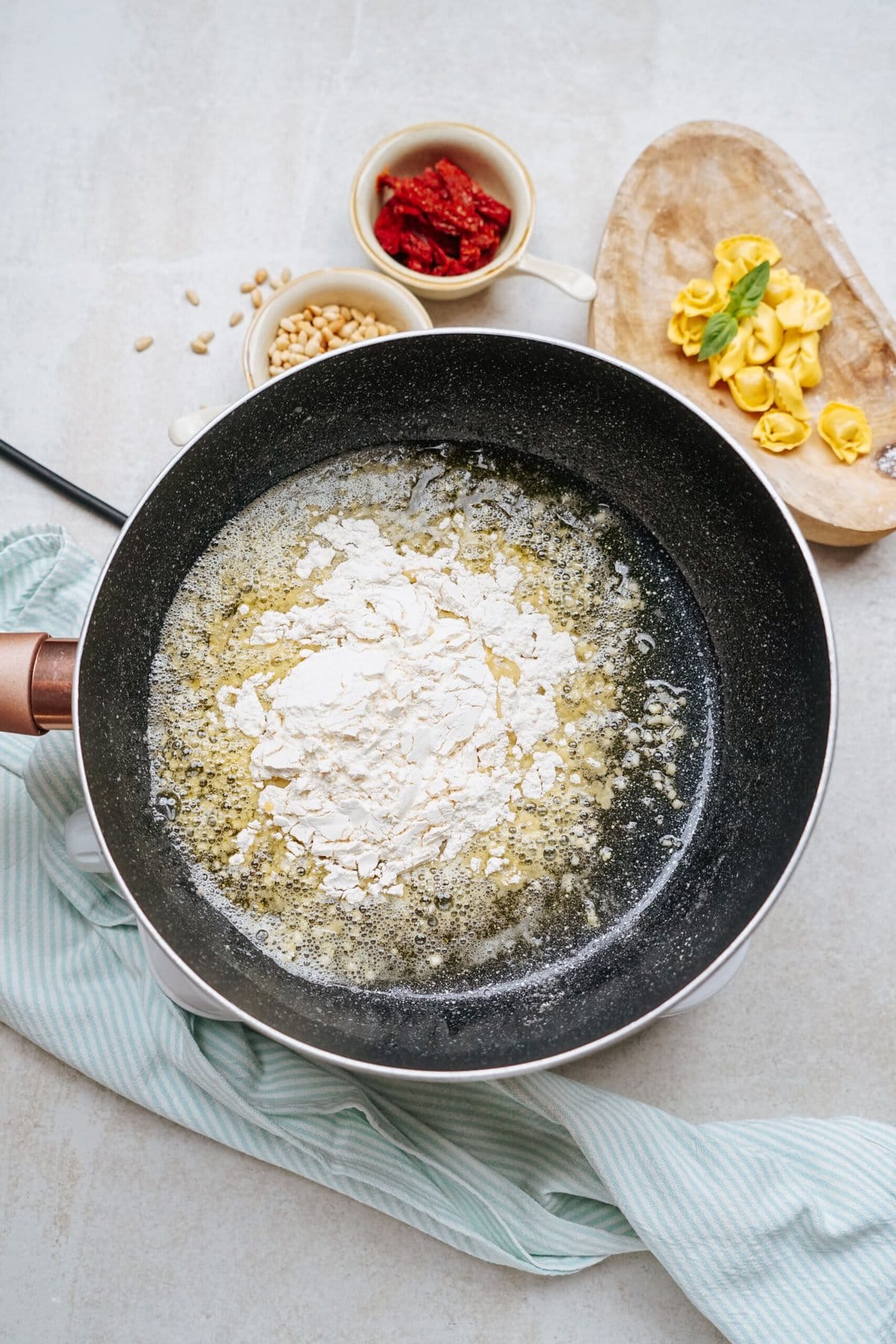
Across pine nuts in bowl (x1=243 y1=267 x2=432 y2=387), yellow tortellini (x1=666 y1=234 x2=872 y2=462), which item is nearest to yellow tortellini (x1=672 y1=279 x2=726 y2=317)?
yellow tortellini (x1=666 y1=234 x2=872 y2=462)

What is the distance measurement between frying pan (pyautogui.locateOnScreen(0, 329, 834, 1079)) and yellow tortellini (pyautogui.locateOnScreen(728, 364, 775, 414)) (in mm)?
147

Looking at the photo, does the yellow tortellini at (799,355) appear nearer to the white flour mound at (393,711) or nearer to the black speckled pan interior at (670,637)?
the black speckled pan interior at (670,637)

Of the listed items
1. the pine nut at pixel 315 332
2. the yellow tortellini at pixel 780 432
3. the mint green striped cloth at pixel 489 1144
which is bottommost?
the mint green striped cloth at pixel 489 1144

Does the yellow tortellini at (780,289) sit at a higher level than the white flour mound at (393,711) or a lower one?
higher

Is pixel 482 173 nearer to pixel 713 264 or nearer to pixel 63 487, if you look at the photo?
pixel 713 264

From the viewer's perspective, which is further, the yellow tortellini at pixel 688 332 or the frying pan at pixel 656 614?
the yellow tortellini at pixel 688 332

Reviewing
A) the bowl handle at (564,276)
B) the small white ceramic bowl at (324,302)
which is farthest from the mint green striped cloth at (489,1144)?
the bowl handle at (564,276)

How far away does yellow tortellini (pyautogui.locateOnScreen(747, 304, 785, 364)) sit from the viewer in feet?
3.28

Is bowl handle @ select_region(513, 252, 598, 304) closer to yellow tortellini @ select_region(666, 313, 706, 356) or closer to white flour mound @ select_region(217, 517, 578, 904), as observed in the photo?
yellow tortellini @ select_region(666, 313, 706, 356)

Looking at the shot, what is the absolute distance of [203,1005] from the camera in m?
0.87

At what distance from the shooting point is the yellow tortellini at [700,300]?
1.01m

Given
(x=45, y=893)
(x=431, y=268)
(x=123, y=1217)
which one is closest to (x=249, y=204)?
(x=431, y=268)

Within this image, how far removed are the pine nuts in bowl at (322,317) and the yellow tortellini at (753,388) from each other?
34 centimetres

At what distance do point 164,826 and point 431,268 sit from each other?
0.64m
